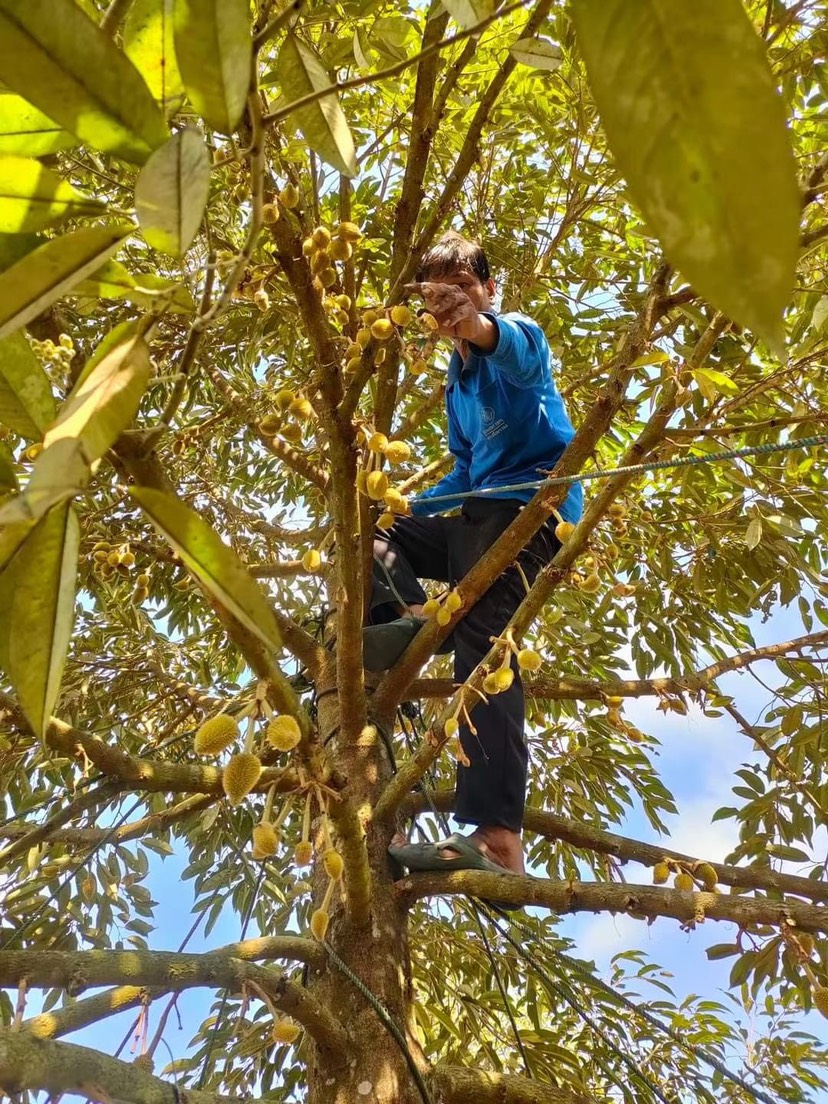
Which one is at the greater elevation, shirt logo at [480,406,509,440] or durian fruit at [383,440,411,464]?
shirt logo at [480,406,509,440]

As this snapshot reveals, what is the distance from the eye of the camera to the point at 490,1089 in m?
1.31

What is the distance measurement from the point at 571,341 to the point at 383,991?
205 cm

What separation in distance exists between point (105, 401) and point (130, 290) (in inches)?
5.7

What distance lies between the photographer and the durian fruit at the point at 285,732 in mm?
729

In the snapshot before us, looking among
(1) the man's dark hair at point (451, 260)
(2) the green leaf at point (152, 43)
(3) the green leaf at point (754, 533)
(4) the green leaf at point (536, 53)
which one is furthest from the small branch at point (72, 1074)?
(1) the man's dark hair at point (451, 260)

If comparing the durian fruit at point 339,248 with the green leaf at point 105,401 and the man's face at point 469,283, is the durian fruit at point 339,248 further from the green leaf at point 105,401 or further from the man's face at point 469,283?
the green leaf at point 105,401

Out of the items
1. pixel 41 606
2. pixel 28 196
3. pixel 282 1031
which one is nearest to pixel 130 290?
pixel 28 196

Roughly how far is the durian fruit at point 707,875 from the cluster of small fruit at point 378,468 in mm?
855

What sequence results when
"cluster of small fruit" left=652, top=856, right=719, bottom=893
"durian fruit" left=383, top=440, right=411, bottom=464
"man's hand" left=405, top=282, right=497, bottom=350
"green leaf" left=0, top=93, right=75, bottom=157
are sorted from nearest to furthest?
"green leaf" left=0, top=93, right=75, bottom=157
"durian fruit" left=383, top=440, right=411, bottom=464
"cluster of small fruit" left=652, top=856, right=719, bottom=893
"man's hand" left=405, top=282, right=497, bottom=350

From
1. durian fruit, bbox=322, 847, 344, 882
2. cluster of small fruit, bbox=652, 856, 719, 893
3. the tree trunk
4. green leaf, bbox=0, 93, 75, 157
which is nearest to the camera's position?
green leaf, bbox=0, 93, 75, 157

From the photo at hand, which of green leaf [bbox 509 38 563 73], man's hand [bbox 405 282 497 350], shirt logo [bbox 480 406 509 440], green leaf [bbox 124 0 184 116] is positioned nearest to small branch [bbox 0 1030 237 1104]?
green leaf [bbox 124 0 184 116]

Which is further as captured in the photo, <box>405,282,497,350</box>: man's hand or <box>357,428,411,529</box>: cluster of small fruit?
<box>405,282,497,350</box>: man's hand

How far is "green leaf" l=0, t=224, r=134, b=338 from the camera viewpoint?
14.3 inches

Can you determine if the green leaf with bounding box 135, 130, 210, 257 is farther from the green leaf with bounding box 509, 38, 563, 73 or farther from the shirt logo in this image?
the shirt logo
